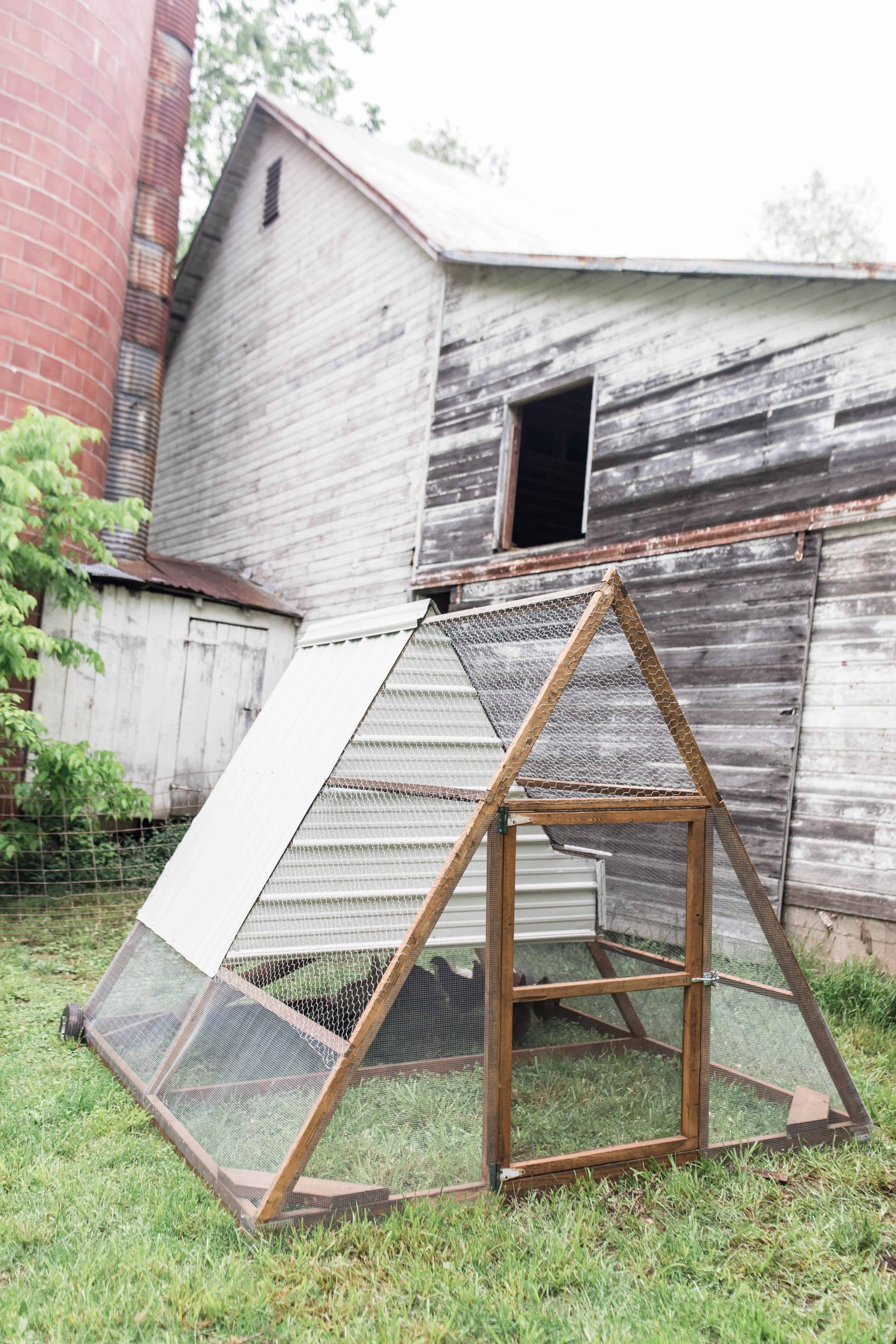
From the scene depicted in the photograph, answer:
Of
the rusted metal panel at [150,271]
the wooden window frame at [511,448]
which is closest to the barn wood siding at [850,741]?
the wooden window frame at [511,448]

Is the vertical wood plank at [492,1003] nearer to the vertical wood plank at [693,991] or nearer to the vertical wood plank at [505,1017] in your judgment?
the vertical wood plank at [505,1017]

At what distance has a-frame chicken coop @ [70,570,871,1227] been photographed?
125 inches

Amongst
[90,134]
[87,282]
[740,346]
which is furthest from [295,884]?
[90,134]

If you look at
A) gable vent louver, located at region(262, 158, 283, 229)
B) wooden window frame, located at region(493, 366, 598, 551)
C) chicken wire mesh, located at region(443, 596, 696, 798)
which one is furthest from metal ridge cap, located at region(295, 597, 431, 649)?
gable vent louver, located at region(262, 158, 283, 229)

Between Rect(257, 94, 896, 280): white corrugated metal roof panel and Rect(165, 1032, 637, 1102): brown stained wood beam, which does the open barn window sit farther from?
Rect(165, 1032, 637, 1102): brown stained wood beam

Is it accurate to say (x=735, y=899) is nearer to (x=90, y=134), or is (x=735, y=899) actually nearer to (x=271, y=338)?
(x=90, y=134)

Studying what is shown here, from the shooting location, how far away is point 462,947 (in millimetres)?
4148

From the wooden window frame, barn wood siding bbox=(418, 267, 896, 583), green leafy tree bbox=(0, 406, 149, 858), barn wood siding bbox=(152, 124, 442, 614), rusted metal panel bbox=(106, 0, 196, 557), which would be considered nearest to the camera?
barn wood siding bbox=(418, 267, 896, 583)

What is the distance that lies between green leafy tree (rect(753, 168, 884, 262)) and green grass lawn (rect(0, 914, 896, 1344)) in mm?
34290

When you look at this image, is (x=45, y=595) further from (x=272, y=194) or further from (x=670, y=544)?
(x=272, y=194)

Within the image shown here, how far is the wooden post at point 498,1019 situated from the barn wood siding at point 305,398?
676 cm

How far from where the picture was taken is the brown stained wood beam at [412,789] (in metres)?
3.32

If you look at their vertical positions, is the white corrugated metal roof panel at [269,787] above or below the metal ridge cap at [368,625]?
below

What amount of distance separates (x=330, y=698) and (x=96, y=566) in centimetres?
624
